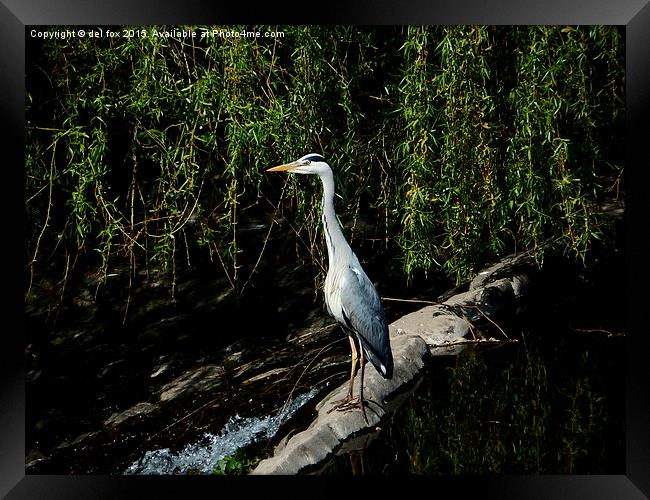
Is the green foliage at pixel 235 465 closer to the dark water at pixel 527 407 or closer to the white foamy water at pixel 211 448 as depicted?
the white foamy water at pixel 211 448

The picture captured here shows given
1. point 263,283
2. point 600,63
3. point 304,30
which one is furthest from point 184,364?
point 600,63

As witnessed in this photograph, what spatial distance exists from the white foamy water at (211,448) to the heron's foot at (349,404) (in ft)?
0.53

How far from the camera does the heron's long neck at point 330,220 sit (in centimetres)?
247

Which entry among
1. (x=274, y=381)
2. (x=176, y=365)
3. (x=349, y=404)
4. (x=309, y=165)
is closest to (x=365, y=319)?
(x=349, y=404)

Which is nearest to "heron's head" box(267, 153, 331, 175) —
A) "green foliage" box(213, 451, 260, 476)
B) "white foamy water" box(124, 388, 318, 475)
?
"white foamy water" box(124, 388, 318, 475)

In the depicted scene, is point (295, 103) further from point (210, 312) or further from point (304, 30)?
point (210, 312)

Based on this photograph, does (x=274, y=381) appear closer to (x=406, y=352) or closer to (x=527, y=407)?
(x=406, y=352)

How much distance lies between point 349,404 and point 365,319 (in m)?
0.27

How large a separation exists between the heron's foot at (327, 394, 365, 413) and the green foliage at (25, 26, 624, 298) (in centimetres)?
49

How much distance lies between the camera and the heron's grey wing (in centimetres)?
248

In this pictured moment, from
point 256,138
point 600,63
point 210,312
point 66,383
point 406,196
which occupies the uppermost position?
point 600,63

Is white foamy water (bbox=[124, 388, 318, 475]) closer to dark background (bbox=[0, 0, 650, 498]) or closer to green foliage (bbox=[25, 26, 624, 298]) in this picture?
dark background (bbox=[0, 0, 650, 498])

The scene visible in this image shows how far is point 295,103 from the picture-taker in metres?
2.45
